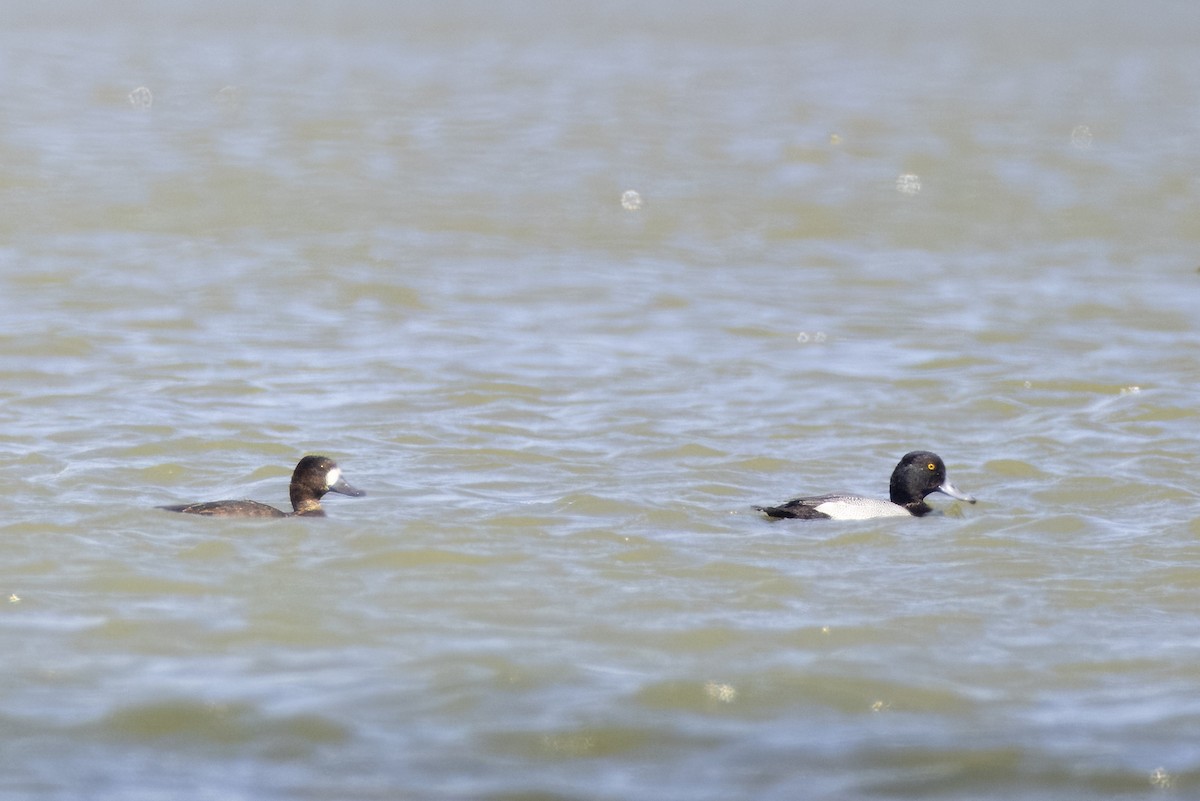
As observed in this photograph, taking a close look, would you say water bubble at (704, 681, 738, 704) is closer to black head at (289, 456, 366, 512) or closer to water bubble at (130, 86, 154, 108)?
black head at (289, 456, 366, 512)

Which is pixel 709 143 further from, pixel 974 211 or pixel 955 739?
pixel 955 739

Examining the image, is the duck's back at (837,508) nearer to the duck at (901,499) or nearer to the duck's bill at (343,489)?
the duck at (901,499)

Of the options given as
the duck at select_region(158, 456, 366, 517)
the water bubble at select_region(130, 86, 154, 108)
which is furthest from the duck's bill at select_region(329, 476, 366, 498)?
the water bubble at select_region(130, 86, 154, 108)

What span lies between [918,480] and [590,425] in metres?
2.51

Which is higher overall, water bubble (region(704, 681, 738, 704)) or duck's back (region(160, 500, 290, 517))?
duck's back (region(160, 500, 290, 517))

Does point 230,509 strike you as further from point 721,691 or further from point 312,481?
point 721,691

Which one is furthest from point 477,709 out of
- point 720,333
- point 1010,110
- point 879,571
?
point 1010,110

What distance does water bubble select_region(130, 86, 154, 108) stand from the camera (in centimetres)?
2412

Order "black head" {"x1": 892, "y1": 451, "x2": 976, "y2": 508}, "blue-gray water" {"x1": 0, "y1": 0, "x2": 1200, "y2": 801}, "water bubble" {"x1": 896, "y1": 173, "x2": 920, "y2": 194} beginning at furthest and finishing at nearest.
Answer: "water bubble" {"x1": 896, "y1": 173, "x2": 920, "y2": 194} → "black head" {"x1": 892, "y1": 451, "x2": 976, "y2": 508} → "blue-gray water" {"x1": 0, "y1": 0, "x2": 1200, "y2": 801}

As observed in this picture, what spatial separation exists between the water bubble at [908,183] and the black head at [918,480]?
10367 millimetres

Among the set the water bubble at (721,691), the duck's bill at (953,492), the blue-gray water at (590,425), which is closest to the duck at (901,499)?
the duck's bill at (953,492)

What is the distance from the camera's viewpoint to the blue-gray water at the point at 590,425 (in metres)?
7.12

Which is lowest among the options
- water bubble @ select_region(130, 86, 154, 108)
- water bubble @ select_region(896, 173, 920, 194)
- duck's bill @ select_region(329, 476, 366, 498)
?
duck's bill @ select_region(329, 476, 366, 498)

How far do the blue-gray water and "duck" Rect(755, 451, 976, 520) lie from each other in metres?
0.13
